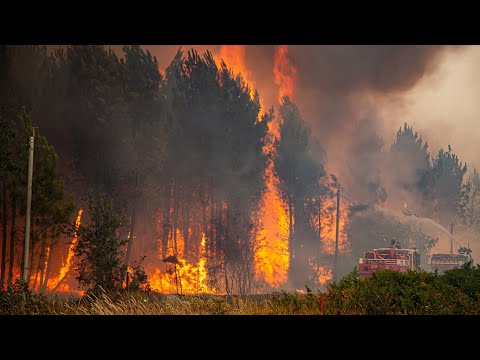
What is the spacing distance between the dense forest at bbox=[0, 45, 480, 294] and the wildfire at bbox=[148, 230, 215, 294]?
13 cm

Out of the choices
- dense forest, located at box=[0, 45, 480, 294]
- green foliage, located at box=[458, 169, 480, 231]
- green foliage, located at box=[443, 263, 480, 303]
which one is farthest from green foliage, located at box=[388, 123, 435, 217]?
green foliage, located at box=[443, 263, 480, 303]

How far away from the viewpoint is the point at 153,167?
5541cm

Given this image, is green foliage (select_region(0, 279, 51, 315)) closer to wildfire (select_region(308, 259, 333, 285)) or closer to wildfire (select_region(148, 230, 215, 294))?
wildfire (select_region(148, 230, 215, 294))

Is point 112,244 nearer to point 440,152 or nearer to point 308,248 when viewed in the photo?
point 308,248

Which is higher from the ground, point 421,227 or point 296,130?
point 296,130

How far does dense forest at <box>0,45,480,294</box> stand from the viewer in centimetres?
5269

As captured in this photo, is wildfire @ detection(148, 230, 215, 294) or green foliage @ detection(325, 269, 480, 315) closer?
green foliage @ detection(325, 269, 480, 315)

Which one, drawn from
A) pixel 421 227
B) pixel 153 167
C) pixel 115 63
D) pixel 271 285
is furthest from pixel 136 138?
pixel 421 227

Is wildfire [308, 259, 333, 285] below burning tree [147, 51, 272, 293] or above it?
below

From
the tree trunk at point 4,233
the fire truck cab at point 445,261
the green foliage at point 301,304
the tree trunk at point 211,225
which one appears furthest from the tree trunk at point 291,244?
the green foliage at point 301,304

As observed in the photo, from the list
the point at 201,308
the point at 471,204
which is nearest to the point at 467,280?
the point at 201,308

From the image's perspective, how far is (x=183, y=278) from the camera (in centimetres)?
5253
